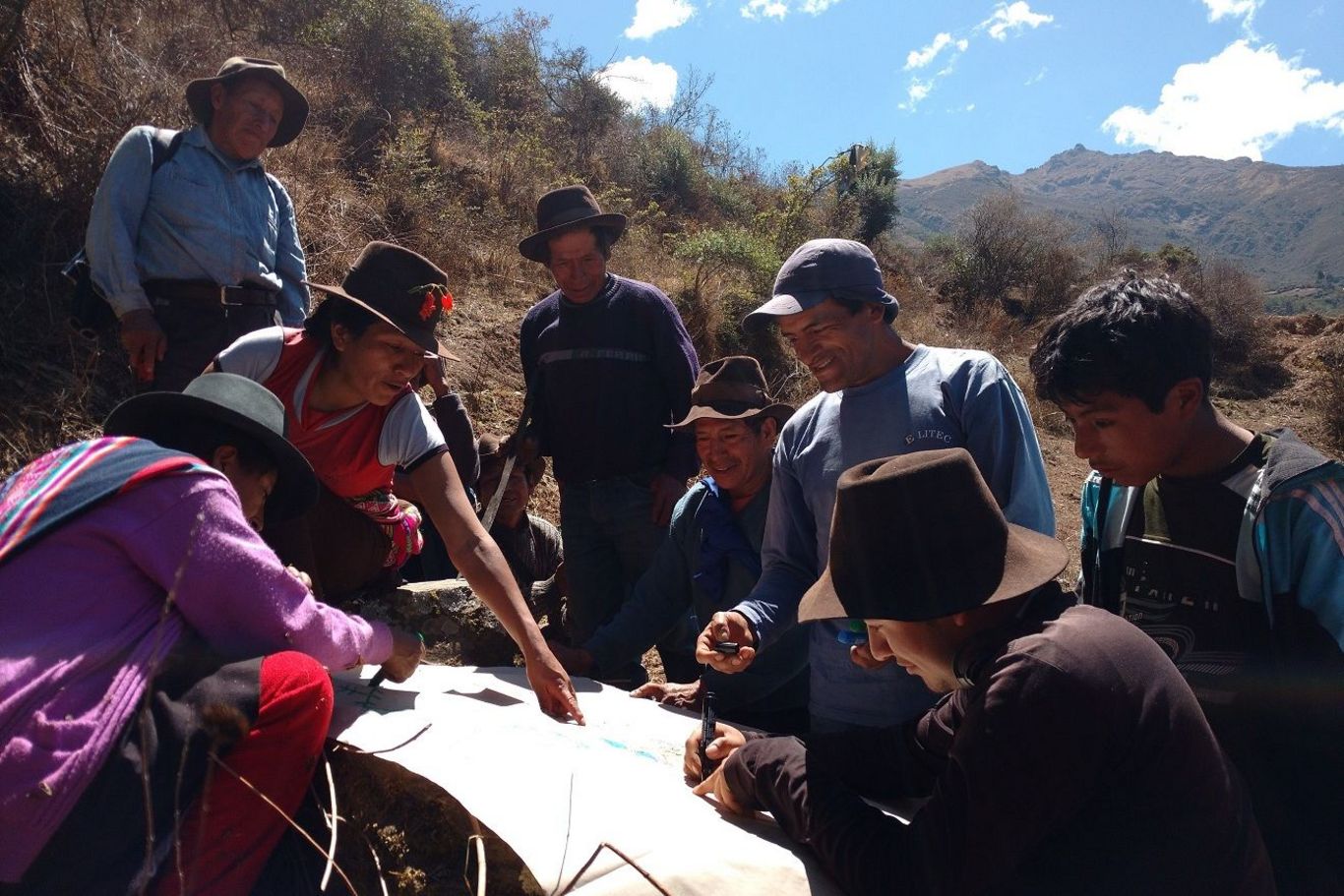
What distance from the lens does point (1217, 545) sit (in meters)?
1.83

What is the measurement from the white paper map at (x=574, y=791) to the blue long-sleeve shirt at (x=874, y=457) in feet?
1.52

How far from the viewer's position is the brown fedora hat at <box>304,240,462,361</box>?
254cm

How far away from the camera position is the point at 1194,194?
126 m

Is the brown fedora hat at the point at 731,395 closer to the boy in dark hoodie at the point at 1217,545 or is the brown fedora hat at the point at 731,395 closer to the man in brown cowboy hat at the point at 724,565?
the man in brown cowboy hat at the point at 724,565

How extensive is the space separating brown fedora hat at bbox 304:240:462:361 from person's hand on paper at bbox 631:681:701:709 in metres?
1.23

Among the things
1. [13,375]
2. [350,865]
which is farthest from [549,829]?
[13,375]

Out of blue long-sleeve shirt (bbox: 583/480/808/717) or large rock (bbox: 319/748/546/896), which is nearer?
large rock (bbox: 319/748/546/896)

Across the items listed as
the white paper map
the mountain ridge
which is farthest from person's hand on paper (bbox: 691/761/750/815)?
the mountain ridge

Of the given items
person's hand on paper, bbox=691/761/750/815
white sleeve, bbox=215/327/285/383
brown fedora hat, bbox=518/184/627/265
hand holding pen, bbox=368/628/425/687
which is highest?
brown fedora hat, bbox=518/184/627/265

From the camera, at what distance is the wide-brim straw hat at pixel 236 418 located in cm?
176

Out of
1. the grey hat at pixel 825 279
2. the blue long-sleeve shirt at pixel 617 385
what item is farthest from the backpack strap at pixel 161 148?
the grey hat at pixel 825 279

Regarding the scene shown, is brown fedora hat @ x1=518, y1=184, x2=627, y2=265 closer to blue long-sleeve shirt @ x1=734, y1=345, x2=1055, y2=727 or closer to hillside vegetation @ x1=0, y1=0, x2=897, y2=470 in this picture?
blue long-sleeve shirt @ x1=734, y1=345, x2=1055, y2=727

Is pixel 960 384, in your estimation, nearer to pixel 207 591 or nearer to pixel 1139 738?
pixel 1139 738

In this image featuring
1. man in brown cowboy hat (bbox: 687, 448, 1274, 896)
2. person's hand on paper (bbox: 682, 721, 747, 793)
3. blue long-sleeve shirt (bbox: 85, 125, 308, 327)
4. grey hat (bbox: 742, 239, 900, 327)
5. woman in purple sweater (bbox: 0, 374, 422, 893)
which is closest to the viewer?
man in brown cowboy hat (bbox: 687, 448, 1274, 896)
